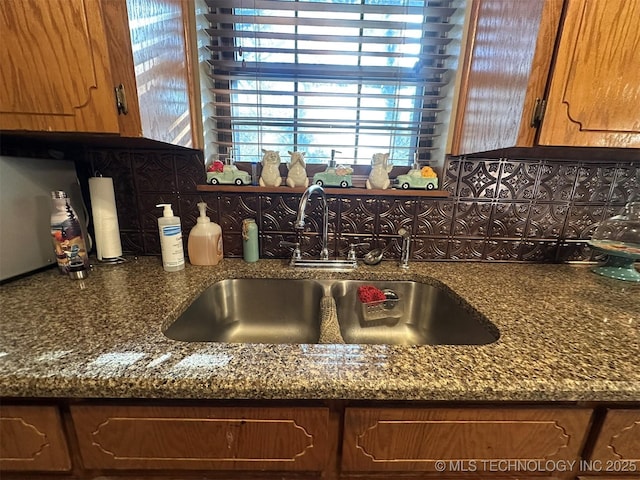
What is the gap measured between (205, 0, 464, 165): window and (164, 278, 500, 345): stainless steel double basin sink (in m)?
0.57

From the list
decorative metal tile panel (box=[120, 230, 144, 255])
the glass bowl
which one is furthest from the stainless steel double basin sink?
the glass bowl

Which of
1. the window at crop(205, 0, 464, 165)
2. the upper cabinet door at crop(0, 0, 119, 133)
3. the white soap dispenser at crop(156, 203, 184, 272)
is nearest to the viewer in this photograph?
the upper cabinet door at crop(0, 0, 119, 133)

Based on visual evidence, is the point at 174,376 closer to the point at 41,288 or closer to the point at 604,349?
the point at 41,288

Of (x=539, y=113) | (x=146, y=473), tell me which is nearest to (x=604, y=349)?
(x=539, y=113)

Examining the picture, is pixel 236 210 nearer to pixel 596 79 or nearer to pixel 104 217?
pixel 104 217

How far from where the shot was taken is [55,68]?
648 mm

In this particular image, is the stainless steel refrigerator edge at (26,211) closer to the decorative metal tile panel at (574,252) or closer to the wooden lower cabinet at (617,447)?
the wooden lower cabinet at (617,447)

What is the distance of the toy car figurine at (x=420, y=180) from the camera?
3.52 feet

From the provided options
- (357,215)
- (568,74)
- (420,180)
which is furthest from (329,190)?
(568,74)

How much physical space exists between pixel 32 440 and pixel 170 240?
0.56 m

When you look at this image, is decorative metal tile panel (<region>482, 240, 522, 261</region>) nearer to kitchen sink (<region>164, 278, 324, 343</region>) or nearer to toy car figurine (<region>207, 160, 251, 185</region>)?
kitchen sink (<region>164, 278, 324, 343</region>)

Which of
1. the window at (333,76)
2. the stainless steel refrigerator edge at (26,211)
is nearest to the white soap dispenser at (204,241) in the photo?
the window at (333,76)

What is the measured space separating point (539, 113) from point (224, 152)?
1.11m

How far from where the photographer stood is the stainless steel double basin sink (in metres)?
0.95
